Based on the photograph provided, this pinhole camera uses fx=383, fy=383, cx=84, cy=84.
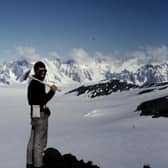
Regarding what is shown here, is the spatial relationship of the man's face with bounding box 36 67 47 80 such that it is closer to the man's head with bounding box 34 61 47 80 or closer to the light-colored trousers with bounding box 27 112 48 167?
the man's head with bounding box 34 61 47 80

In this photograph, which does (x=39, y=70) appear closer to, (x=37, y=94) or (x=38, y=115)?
(x=37, y=94)

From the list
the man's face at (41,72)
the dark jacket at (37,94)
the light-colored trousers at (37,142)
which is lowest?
the light-colored trousers at (37,142)

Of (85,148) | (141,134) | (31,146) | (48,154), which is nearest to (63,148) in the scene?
(85,148)

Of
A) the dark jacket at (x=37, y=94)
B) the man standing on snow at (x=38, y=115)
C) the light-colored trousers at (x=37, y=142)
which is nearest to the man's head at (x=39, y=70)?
the man standing on snow at (x=38, y=115)

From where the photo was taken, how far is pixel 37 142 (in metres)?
12.2

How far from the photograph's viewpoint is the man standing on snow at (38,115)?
1198 cm

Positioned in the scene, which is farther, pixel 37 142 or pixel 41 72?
pixel 37 142

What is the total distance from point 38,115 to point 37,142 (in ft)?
3.00

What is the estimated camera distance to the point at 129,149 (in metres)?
36.6

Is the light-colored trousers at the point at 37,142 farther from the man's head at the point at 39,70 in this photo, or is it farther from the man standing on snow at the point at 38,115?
the man's head at the point at 39,70

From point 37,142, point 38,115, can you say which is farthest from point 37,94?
point 37,142

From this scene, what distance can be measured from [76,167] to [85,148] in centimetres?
2715

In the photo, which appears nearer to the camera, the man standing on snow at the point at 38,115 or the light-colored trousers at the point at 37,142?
the man standing on snow at the point at 38,115

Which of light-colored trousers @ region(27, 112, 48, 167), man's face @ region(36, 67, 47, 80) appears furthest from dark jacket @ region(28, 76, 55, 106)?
light-colored trousers @ region(27, 112, 48, 167)
